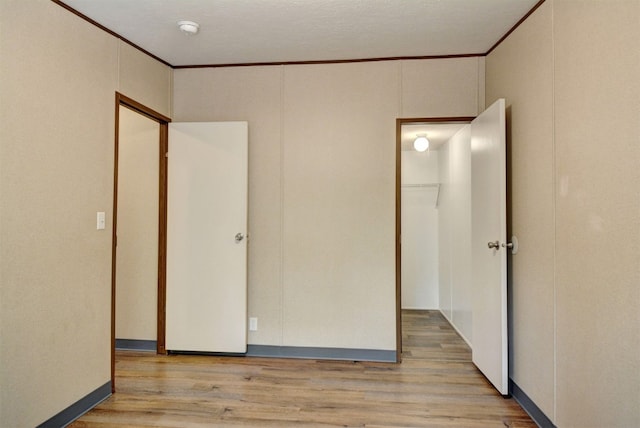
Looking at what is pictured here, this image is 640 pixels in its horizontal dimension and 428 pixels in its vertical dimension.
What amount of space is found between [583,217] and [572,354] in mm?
708

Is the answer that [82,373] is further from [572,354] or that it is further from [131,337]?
[572,354]

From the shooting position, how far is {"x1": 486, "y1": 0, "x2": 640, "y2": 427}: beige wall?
5.00 ft

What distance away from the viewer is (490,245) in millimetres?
2562

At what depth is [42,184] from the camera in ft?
6.73

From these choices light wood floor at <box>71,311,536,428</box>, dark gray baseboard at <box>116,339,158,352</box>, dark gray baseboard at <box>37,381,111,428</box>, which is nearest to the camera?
dark gray baseboard at <box>37,381,111,428</box>

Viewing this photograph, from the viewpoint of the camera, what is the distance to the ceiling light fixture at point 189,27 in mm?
2494

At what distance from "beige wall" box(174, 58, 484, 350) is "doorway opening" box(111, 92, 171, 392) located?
2.69 feet

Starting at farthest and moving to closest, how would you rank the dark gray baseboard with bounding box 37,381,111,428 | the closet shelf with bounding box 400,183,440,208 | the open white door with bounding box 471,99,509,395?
the closet shelf with bounding box 400,183,440,208
the open white door with bounding box 471,99,509,395
the dark gray baseboard with bounding box 37,381,111,428

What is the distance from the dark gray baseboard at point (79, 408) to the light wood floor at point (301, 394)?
5 cm

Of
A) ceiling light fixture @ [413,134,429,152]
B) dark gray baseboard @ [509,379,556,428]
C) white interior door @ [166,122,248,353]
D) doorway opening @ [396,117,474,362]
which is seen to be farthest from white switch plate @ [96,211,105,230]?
doorway opening @ [396,117,474,362]

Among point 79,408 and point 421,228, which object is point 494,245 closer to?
point 421,228

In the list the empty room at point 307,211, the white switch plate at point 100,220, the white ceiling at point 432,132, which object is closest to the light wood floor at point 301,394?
the empty room at point 307,211

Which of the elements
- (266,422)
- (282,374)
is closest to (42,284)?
(266,422)

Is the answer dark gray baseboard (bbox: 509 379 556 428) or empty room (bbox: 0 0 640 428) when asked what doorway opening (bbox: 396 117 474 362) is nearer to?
empty room (bbox: 0 0 640 428)
